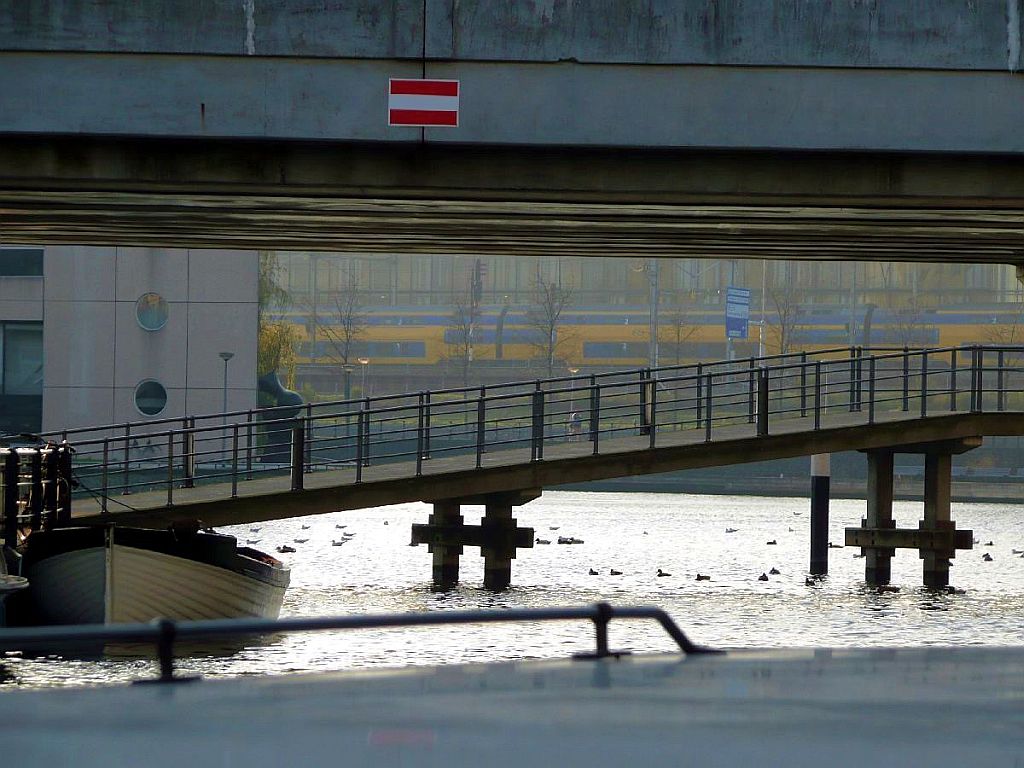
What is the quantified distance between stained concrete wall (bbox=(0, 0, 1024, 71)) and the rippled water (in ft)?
19.7

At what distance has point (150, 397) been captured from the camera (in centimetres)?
5481

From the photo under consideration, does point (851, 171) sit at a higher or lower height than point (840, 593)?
higher

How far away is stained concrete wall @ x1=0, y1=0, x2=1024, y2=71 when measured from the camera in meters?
15.0

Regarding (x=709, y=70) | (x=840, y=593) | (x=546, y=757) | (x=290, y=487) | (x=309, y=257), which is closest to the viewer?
(x=546, y=757)

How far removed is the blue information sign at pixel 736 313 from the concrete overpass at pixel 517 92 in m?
53.0

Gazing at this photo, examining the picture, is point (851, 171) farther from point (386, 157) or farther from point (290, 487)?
point (290, 487)

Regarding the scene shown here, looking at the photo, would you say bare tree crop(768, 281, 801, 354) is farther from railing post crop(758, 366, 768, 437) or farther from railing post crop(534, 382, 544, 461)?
railing post crop(534, 382, 544, 461)

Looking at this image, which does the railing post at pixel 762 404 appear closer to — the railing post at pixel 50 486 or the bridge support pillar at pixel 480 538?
the bridge support pillar at pixel 480 538

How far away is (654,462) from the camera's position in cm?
2398

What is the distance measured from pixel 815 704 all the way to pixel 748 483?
5904cm

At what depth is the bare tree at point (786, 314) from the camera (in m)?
82.8

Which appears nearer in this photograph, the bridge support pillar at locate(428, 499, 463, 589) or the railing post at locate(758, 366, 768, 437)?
the railing post at locate(758, 366, 768, 437)

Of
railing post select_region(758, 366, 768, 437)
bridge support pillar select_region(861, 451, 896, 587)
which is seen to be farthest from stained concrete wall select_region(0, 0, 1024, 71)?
bridge support pillar select_region(861, 451, 896, 587)

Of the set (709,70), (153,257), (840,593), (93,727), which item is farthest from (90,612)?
(153,257)
